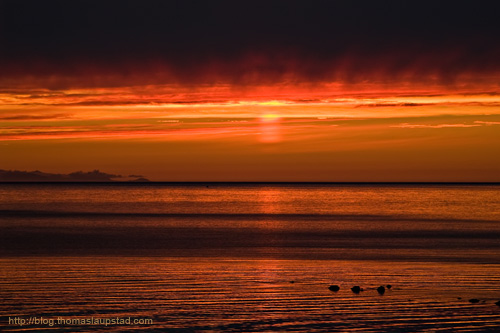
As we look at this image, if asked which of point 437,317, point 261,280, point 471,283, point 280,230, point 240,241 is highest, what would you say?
point 280,230

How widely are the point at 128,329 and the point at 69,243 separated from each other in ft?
113

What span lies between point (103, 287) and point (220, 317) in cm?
854

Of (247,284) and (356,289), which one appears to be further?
(247,284)

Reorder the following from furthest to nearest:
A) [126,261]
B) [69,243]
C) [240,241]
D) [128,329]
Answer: [240,241], [69,243], [126,261], [128,329]

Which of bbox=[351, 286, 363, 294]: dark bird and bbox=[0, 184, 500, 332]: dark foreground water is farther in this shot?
bbox=[351, 286, 363, 294]: dark bird

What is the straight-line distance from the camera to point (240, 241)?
6181 cm

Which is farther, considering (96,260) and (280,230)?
(280,230)

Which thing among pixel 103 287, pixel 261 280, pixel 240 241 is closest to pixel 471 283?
pixel 261 280

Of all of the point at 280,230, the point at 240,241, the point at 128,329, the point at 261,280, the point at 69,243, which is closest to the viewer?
the point at 128,329

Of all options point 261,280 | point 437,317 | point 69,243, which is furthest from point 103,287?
point 69,243

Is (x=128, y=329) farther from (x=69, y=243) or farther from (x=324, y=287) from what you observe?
(x=69, y=243)

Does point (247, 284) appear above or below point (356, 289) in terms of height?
above

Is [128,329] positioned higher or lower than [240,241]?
lower

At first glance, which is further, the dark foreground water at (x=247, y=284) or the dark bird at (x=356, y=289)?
the dark bird at (x=356, y=289)
